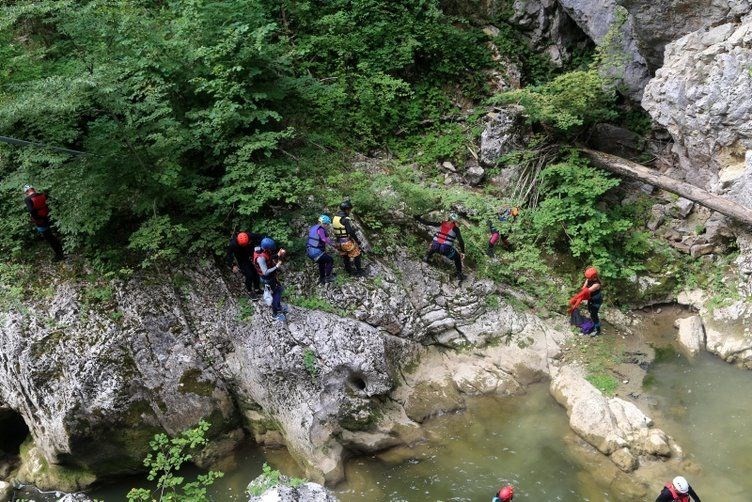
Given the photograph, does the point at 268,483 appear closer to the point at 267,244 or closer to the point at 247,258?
the point at 267,244

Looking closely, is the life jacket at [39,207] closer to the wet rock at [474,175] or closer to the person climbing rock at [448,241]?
the person climbing rock at [448,241]

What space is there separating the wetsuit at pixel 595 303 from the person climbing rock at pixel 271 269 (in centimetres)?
625

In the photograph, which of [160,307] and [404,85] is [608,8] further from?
[160,307]

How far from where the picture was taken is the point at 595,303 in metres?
10.8

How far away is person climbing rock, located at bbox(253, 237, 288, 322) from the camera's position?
950cm

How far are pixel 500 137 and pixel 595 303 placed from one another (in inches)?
200

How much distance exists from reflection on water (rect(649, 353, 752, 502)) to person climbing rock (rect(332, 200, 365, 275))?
6344 mm

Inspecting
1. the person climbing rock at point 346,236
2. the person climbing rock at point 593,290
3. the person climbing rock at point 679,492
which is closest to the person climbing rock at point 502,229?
the person climbing rock at point 593,290

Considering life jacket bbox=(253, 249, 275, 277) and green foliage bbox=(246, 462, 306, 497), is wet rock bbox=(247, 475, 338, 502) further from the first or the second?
life jacket bbox=(253, 249, 275, 277)

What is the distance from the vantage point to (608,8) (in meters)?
13.3

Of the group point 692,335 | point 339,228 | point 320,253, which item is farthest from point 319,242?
point 692,335

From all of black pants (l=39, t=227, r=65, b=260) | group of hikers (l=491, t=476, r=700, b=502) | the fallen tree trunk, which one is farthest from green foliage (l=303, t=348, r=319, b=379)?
the fallen tree trunk

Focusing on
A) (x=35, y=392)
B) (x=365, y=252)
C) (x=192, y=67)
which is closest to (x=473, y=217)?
(x=365, y=252)

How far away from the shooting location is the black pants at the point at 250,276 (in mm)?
10000
